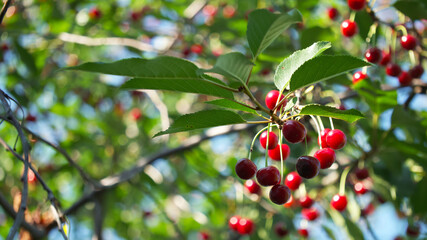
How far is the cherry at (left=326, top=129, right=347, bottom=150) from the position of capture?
1.42 m

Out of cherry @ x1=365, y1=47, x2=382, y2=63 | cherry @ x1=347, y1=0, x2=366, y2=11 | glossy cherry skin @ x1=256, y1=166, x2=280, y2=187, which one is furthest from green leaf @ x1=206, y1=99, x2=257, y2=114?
cherry @ x1=347, y1=0, x2=366, y2=11

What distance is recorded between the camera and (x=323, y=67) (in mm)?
1204

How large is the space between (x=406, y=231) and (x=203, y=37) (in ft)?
8.94

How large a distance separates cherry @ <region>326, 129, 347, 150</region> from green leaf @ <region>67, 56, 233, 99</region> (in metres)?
0.43

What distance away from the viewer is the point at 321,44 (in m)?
1.23

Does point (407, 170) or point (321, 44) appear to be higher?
point (321, 44)

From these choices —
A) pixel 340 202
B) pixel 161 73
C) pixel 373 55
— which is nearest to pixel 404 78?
pixel 373 55

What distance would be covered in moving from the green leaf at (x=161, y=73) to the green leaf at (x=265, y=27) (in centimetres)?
18

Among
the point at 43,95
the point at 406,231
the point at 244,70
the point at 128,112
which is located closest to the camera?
the point at 244,70

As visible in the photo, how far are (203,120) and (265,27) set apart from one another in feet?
1.22

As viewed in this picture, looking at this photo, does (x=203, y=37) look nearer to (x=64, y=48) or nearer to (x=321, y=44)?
(x=64, y=48)

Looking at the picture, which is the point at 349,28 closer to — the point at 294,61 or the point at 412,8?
the point at 412,8

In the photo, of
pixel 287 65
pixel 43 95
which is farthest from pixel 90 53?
pixel 287 65

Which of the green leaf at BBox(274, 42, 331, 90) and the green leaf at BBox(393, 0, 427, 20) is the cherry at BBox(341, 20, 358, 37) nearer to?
the green leaf at BBox(393, 0, 427, 20)
